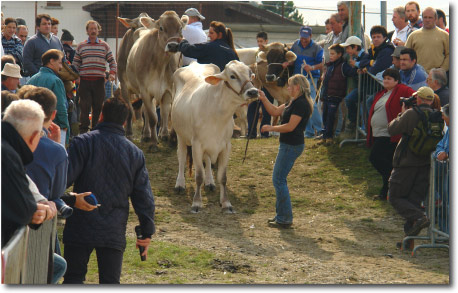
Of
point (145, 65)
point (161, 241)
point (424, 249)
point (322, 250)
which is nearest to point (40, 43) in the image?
point (145, 65)

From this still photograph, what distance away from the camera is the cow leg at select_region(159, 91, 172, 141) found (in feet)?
44.5

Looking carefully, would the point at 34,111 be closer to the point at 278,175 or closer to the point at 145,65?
the point at 278,175

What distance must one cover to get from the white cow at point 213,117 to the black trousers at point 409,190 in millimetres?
2004

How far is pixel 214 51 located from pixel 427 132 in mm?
4315

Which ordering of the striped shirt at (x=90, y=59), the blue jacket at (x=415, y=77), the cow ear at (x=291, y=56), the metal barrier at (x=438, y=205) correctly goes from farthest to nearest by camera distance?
the cow ear at (x=291, y=56), the striped shirt at (x=90, y=59), the blue jacket at (x=415, y=77), the metal barrier at (x=438, y=205)

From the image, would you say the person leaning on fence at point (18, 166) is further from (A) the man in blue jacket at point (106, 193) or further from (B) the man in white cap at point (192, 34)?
(B) the man in white cap at point (192, 34)

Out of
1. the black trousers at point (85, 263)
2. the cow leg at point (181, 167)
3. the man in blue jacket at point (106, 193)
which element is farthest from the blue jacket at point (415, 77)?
the black trousers at point (85, 263)

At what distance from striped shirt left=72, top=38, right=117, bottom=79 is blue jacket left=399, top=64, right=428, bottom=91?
520cm

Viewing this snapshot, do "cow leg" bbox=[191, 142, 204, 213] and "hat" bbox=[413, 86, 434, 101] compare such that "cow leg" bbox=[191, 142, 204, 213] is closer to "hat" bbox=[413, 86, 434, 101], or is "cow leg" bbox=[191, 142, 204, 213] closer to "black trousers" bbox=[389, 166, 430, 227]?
"black trousers" bbox=[389, 166, 430, 227]

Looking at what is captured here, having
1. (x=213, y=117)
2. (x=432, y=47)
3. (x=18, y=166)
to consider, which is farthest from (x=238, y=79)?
(x=18, y=166)

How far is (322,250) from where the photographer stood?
927 centimetres

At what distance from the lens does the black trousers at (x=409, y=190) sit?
9.26 metres

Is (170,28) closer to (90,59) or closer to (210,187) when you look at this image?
(90,59)

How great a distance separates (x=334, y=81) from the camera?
13133 mm
